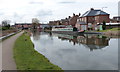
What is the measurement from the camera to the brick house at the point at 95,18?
5688 centimetres

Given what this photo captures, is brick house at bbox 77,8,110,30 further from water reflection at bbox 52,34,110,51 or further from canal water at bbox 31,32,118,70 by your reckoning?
canal water at bbox 31,32,118,70

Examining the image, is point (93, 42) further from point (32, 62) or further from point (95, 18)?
point (95, 18)

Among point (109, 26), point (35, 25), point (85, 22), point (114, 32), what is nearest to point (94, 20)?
point (85, 22)

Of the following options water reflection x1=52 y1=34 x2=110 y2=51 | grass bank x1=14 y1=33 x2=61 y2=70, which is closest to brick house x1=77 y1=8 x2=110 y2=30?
water reflection x1=52 y1=34 x2=110 y2=51

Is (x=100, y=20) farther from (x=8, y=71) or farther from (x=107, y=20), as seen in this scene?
(x=8, y=71)

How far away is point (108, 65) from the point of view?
36.5 ft

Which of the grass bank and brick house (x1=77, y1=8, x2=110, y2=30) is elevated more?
brick house (x1=77, y1=8, x2=110, y2=30)

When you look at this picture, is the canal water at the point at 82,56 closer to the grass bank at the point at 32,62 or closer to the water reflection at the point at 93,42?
the water reflection at the point at 93,42

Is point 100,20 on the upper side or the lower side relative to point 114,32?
upper

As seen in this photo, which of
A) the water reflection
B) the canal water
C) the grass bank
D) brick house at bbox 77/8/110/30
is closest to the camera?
the grass bank

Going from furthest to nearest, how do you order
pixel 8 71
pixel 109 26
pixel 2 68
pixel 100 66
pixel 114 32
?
1. pixel 109 26
2. pixel 114 32
3. pixel 100 66
4. pixel 2 68
5. pixel 8 71

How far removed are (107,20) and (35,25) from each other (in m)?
73.0

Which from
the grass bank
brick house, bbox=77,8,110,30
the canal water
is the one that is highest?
brick house, bbox=77,8,110,30

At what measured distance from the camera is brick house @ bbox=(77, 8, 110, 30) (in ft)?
187
